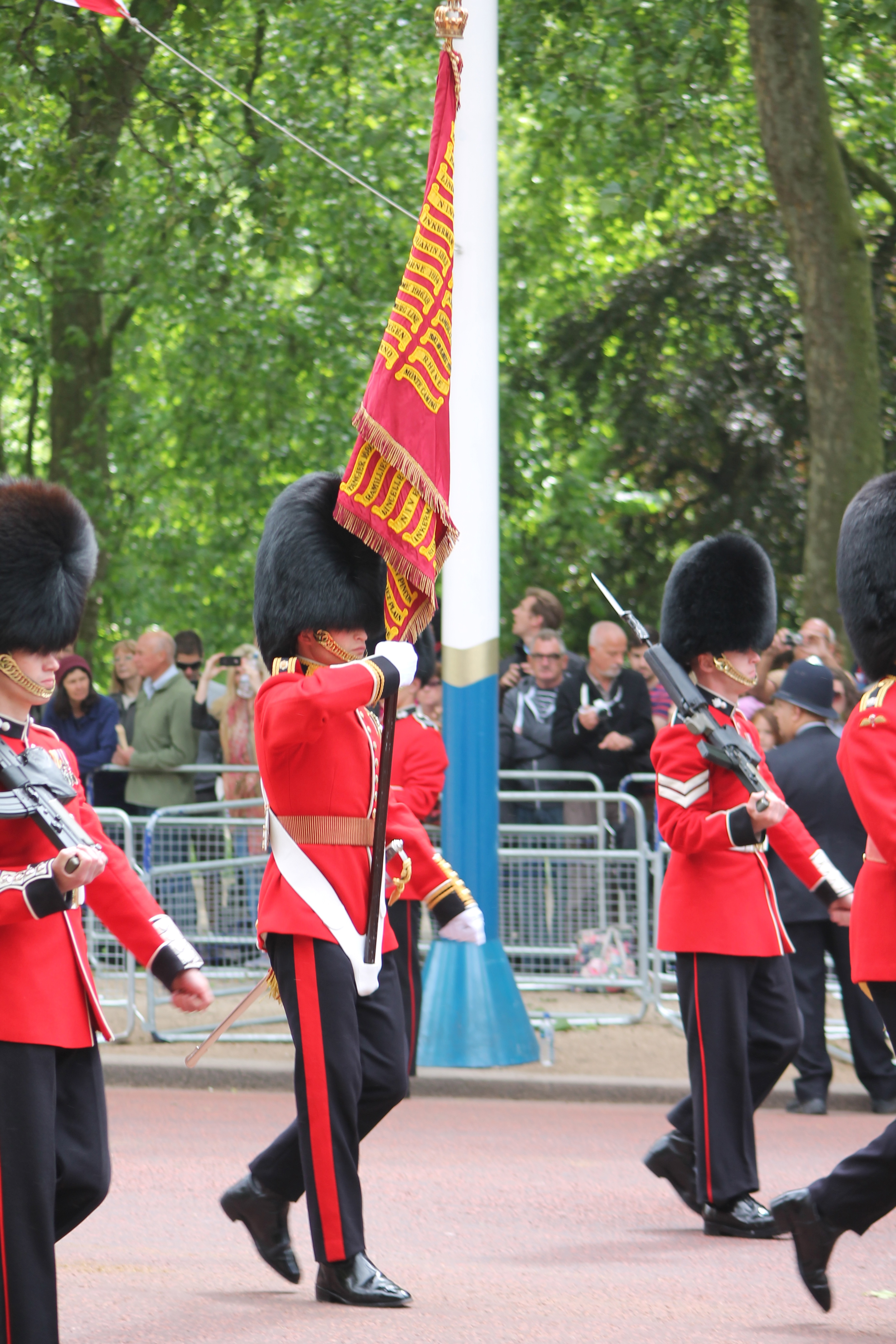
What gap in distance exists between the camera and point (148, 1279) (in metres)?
5.12

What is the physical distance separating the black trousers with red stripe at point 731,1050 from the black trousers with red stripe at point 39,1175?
2124 millimetres

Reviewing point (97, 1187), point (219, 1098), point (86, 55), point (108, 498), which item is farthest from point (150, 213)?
point (97, 1187)

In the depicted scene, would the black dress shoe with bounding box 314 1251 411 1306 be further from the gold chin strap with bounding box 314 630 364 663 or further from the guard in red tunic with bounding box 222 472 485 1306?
the gold chin strap with bounding box 314 630 364 663

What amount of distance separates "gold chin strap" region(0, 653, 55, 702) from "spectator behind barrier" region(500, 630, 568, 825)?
658 cm

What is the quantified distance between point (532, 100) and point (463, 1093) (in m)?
8.23

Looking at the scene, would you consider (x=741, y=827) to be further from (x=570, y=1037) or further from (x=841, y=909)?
(x=570, y=1037)

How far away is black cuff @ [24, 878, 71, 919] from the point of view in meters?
3.73

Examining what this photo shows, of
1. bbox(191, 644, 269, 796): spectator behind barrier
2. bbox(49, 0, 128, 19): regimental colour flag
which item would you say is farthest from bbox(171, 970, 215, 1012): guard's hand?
bbox(191, 644, 269, 796): spectator behind barrier

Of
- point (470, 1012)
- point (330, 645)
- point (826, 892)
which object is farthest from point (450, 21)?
point (470, 1012)

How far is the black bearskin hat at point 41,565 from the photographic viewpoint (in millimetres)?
3900

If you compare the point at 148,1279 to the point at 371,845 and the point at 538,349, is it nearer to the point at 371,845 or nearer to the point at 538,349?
the point at 371,845

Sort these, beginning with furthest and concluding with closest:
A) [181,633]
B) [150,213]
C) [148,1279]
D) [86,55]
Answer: [150,213] → [181,633] → [86,55] → [148,1279]

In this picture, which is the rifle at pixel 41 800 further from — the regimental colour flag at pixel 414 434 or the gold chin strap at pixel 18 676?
the regimental colour flag at pixel 414 434

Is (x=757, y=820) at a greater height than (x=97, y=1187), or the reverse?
(x=757, y=820)
